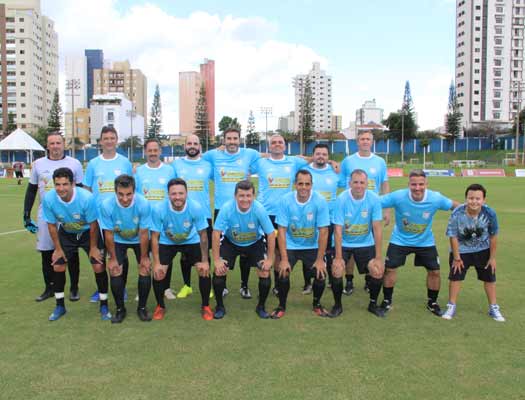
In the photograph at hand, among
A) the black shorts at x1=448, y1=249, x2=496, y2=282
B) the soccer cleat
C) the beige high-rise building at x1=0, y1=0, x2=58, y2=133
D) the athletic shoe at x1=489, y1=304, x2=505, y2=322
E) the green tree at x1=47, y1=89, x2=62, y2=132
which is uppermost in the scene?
the beige high-rise building at x1=0, y1=0, x2=58, y2=133

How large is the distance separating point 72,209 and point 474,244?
4.53 m

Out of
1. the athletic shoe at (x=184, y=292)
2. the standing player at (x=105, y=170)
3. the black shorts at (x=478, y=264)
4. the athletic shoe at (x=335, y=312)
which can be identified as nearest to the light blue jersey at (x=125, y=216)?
the standing player at (x=105, y=170)

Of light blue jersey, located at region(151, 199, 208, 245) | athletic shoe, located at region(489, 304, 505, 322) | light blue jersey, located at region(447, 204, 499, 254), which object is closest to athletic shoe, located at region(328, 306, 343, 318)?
light blue jersey, located at region(447, 204, 499, 254)

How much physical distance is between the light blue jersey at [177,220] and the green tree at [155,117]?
231 ft

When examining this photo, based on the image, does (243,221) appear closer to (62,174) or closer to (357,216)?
(357,216)

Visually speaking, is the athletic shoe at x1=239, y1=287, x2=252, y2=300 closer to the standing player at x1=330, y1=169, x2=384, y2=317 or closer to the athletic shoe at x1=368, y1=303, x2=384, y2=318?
the standing player at x1=330, y1=169, x2=384, y2=317

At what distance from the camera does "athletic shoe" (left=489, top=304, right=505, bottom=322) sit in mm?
4969

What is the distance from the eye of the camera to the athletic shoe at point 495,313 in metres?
4.97

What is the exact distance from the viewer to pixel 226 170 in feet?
20.9

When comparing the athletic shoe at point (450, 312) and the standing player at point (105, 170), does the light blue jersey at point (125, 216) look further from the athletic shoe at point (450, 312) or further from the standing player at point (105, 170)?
the athletic shoe at point (450, 312)

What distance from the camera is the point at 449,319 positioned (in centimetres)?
504

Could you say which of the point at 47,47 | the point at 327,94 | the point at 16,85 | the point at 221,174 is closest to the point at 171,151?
the point at 16,85

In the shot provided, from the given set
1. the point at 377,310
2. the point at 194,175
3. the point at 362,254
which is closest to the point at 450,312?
the point at 377,310

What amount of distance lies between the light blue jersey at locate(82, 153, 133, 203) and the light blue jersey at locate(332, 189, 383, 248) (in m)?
2.77
